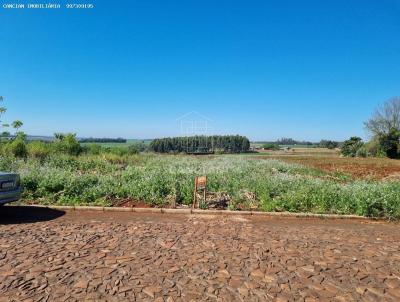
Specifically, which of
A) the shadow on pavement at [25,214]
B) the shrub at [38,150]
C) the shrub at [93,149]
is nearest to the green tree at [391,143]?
the shrub at [93,149]

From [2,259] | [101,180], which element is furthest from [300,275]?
[101,180]

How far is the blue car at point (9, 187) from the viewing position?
7.04 metres

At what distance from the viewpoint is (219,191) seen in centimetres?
955

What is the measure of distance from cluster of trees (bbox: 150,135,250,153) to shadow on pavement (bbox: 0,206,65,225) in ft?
133

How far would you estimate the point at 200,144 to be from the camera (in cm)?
4997

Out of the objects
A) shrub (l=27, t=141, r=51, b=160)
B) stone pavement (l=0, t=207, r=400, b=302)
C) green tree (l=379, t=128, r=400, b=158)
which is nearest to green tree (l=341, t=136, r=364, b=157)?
green tree (l=379, t=128, r=400, b=158)

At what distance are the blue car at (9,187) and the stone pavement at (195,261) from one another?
0.52 meters

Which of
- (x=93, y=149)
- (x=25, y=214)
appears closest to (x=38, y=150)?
(x=93, y=149)

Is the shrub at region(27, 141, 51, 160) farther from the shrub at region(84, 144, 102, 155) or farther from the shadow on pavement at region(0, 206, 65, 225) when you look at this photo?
the shadow on pavement at region(0, 206, 65, 225)

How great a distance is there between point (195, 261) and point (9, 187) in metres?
5.14

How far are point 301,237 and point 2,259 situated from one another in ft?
16.1

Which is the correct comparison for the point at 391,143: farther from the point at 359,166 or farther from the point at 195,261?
the point at 195,261

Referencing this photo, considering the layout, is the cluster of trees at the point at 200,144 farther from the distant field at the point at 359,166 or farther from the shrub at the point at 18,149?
the shrub at the point at 18,149

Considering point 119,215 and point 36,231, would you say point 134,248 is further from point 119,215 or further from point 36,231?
point 119,215
